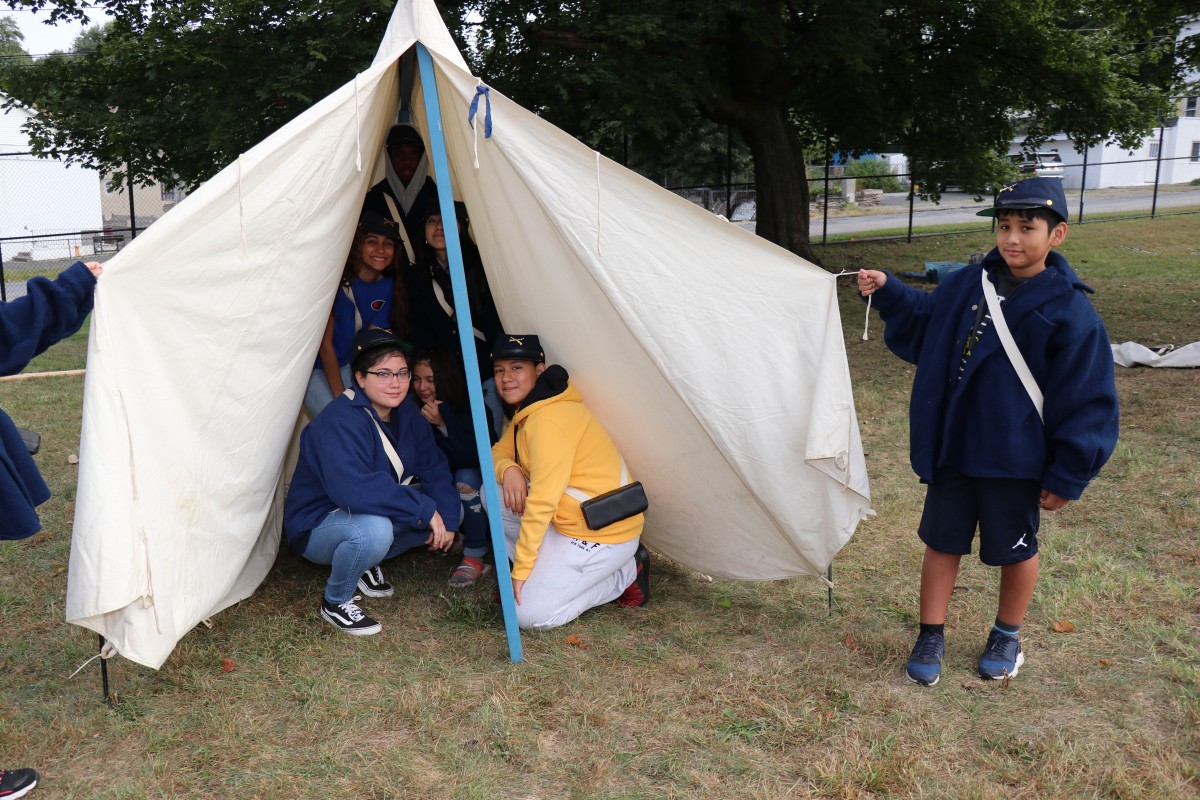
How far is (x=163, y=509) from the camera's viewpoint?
9.99 ft

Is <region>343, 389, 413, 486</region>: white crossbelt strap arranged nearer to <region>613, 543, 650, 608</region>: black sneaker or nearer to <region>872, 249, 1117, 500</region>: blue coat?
<region>613, 543, 650, 608</region>: black sneaker

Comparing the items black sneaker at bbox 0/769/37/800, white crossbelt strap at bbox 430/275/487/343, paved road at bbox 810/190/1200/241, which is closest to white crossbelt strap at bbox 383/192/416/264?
white crossbelt strap at bbox 430/275/487/343

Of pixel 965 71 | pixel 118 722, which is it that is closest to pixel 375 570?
pixel 118 722

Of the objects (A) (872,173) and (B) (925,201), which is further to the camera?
(A) (872,173)

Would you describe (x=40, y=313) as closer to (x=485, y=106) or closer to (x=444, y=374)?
(x=485, y=106)

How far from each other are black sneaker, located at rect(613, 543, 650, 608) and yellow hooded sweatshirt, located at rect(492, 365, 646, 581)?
0.18 metres

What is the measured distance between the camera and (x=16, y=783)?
2.77 metres

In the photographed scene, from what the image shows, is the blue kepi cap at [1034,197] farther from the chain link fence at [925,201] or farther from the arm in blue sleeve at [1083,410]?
the chain link fence at [925,201]

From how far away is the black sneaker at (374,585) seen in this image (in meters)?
4.12

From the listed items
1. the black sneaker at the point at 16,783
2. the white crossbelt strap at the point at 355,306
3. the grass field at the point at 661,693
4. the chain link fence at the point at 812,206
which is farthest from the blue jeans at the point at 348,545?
the chain link fence at the point at 812,206

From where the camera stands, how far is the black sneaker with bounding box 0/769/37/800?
2746 millimetres

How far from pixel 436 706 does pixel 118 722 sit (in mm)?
992

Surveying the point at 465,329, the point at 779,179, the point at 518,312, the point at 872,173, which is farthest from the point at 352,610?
the point at 872,173

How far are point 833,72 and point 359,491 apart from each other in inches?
373
